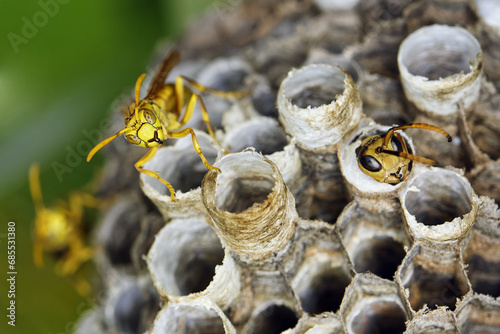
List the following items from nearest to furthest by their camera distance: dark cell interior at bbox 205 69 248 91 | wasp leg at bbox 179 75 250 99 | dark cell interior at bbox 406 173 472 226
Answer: dark cell interior at bbox 406 173 472 226
wasp leg at bbox 179 75 250 99
dark cell interior at bbox 205 69 248 91

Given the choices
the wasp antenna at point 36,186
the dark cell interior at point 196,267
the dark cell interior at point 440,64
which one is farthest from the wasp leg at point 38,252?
the dark cell interior at point 440,64

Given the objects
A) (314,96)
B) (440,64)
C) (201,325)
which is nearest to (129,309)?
(201,325)

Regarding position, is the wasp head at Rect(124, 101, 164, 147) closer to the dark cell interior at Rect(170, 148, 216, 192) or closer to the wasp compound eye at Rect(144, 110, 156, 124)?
the wasp compound eye at Rect(144, 110, 156, 124)

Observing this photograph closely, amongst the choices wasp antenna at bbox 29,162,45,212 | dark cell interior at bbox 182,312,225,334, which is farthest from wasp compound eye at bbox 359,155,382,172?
wasp antenna at bbox 29,162,45,212

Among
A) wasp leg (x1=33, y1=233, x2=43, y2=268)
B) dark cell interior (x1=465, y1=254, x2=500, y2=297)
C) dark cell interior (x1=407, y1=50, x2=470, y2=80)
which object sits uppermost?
dark cell interior (x1=407, y1=50, x2=470, y2=80)

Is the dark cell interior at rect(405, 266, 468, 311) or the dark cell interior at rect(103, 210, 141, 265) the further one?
the dark cell interior at rect(103, 210, 141, 265)

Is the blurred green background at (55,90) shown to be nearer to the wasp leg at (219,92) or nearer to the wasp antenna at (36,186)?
the wasp antenna at (36,186)

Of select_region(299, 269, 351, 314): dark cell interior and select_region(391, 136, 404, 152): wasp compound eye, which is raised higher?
select_region(391, 136, 404, 152): wasp compound eye

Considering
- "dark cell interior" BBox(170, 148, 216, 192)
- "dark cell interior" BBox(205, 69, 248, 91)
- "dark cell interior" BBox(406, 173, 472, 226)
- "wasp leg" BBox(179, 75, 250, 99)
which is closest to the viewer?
"dark cell interior" BBox(406, 173, 472, 226)
